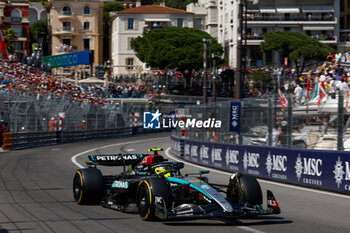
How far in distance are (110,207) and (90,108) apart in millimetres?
28436

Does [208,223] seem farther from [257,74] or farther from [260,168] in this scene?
[257,74]

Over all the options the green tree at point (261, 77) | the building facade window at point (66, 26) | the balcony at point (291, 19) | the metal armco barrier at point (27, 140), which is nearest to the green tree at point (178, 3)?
the building facade window at point (66, 26)

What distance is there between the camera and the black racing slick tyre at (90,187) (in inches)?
427

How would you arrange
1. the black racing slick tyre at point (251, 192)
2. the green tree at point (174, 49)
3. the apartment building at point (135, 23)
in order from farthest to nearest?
the apartment building at point (135, 23) < the green tree at point (174, 49) < the black racing slick tyre at point (251, 192)

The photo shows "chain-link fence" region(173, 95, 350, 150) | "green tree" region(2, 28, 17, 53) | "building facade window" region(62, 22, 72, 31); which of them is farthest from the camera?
"building facade window" region(62, 22, 72, 31)

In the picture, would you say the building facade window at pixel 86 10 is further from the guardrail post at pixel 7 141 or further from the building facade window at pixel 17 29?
the guardrail post at pixel 7 141

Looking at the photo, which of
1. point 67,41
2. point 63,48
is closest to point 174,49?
point 63,48

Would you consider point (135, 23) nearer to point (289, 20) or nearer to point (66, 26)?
point (66, 26)

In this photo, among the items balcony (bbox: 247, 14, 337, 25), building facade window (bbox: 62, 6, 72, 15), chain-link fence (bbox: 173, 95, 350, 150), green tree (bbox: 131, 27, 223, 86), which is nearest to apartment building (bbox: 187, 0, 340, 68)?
balcony (bbox: 247, 14, 337, 25)

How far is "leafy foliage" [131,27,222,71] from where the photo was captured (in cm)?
7569

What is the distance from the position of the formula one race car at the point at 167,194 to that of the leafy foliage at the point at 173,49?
64.7 m

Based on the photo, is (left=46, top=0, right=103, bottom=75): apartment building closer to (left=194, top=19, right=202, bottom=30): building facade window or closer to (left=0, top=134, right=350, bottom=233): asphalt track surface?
(left=194, top=19, right=202, bottom=30): building facade window

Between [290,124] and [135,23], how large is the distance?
262 ft

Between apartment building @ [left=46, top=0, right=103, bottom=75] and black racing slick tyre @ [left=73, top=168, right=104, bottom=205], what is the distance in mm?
82615
